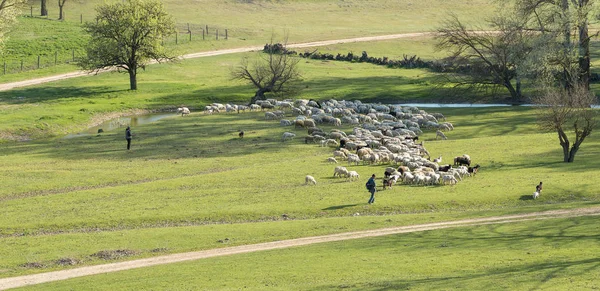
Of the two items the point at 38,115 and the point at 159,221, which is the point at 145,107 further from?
the point at 159,221

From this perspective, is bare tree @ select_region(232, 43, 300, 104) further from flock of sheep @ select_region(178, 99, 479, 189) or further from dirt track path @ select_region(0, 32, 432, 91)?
dirt track path @ select_region(0, 32, 432, 91)

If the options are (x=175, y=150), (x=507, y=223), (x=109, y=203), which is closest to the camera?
(x=507, y=223)

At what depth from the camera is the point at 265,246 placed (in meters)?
36.3

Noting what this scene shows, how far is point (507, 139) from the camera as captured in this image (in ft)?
205

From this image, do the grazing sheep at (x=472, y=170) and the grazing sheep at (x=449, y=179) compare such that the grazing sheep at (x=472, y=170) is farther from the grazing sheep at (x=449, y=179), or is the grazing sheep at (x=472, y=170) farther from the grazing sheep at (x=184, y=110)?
the grazing sheep at (x=184, y=110)

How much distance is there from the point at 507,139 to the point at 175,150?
23823 mm

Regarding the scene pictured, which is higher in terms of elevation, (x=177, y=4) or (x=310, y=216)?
(x=177, y=4)

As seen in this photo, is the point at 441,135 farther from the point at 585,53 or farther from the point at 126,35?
the point at 126,35

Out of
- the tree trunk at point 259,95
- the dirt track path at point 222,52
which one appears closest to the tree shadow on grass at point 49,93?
the dirt track path at point 222,52

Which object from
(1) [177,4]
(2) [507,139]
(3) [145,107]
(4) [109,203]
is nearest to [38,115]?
(3) [145,107]

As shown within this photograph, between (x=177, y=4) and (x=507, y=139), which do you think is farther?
(x=177, y=4)

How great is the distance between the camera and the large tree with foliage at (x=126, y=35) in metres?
88.6

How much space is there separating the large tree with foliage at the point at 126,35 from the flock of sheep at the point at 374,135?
1270 centimetres

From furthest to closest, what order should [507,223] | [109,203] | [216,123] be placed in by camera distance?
[216,123]
[109,203]
[507,223]
